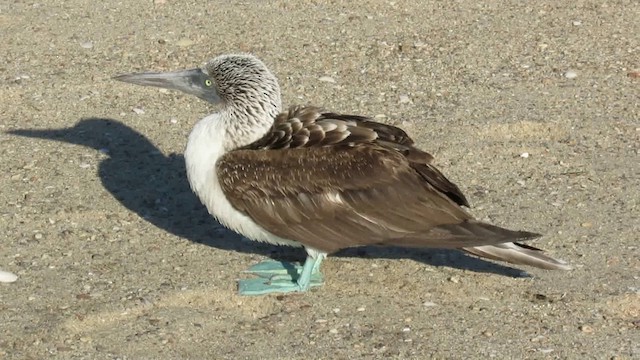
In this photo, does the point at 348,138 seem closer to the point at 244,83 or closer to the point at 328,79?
the point at 244,83

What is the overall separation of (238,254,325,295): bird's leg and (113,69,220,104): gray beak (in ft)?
3.81

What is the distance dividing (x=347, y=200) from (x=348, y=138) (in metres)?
0.37

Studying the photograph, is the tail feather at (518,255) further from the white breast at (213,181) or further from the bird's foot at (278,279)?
the white breast at (213,181)

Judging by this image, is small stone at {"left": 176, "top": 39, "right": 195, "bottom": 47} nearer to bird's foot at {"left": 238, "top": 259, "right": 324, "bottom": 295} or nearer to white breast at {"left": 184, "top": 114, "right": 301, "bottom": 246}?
white breast at {"left": 184, "top": 114, "right": 301, "bottom": 246}

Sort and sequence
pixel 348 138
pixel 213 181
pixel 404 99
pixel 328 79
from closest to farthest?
pixel 348 138, pixel 213 181, pixel 404 99, pixel 328 79

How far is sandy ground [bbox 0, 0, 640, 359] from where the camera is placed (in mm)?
7164

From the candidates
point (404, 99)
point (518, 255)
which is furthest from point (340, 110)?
→ point (518, 255)

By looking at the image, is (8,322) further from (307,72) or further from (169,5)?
(169,5)

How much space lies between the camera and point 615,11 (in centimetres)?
1224

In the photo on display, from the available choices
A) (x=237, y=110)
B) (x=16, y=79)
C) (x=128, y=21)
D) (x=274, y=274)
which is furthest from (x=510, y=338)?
(x=128, y=21)

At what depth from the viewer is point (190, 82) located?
8414mm

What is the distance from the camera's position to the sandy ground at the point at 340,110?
7.16m

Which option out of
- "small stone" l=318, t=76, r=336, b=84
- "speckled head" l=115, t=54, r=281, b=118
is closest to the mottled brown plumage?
"speckled head" l=115, t=54, r=281, b=118

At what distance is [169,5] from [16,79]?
2.11 metres
